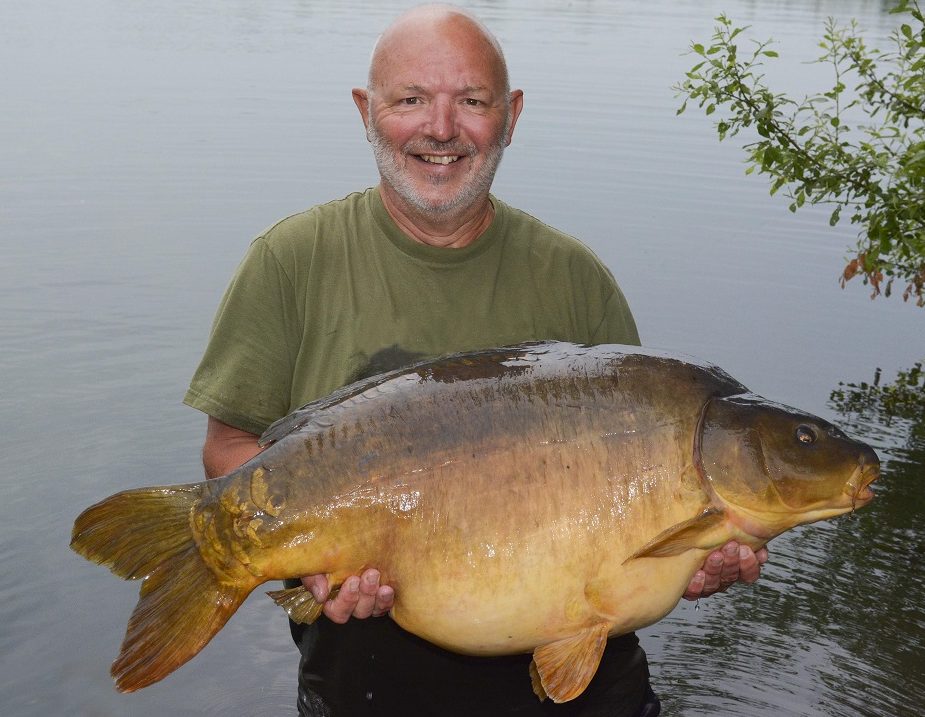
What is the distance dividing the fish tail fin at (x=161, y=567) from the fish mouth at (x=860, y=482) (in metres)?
1.31

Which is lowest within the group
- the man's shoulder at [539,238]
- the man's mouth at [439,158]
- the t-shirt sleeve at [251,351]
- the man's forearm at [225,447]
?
the man's forearm at [225,447]

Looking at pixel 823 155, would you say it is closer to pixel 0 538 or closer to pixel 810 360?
pixel 810 360

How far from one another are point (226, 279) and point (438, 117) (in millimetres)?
5880

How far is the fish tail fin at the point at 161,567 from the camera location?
2178 mm

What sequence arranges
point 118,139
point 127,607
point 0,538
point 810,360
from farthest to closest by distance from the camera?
point 118,139 → point 810,360 → point 0,538 → point 127,607

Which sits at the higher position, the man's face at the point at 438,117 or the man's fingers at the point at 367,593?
the man's face at the point at 438,117

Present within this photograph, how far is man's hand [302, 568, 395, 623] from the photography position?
7.29 ft

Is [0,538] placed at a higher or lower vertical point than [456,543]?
lower

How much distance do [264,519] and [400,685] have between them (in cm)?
71

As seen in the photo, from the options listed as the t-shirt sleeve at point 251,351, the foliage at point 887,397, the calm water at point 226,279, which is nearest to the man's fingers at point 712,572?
the t-shirt sleeve at point 251,351

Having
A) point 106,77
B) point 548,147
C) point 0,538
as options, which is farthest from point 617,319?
point 106,77

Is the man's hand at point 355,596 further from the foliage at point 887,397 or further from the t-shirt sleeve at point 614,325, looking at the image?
the foliage at point 887,397

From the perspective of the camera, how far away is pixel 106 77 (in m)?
15.2

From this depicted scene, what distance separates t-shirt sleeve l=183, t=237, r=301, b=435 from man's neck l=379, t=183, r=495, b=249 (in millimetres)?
351
